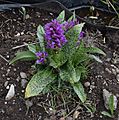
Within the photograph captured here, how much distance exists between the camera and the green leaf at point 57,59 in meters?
1.80

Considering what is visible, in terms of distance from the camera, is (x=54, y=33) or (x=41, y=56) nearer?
(x=54, y=33)

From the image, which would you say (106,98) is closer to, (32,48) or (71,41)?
(71,41)

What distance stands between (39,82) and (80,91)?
220 mm

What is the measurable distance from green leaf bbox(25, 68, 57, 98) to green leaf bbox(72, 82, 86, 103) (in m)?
0.13

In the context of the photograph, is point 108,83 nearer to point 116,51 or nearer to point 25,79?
point 116,51

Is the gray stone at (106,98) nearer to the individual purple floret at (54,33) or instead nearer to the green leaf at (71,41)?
the green leaf at (71,41)

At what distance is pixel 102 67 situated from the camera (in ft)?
6.70

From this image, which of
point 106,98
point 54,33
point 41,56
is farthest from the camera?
point 106,98

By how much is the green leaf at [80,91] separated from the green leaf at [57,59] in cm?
14

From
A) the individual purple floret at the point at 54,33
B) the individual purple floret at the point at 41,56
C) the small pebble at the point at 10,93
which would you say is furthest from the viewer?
the small pebble at the point at 10,93

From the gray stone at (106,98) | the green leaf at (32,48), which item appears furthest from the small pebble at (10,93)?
the gray stone at (106,98)

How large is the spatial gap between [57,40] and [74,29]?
0.20 metres

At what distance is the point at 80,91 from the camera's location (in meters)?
1.84

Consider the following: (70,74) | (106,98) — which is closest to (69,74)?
(70,74)
